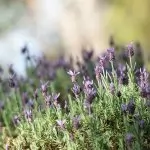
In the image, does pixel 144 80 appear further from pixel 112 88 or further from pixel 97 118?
pixel 97 118

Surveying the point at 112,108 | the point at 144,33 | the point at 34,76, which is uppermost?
the point at 144,33

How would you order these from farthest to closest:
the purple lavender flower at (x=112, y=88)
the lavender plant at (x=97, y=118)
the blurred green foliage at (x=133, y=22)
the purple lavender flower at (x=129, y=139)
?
1. the blurred green foliage at (x=133, y=22)
2. the purple lavender flower at (x=112, y=88)
3. the lavender plant at (x=97, y=118)
4. the purple lavender flower at (x=129, y=139)

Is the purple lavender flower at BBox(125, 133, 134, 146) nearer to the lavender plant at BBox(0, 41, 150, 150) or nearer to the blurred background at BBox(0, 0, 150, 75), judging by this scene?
the lavender plant at BBox(0, 41, 150, 150)

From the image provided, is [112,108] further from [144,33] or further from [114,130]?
[144,33]

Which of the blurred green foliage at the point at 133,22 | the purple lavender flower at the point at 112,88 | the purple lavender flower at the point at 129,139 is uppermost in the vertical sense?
the blurred green foliage at the point at 133,22

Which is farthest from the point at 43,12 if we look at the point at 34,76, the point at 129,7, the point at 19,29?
the point at 34,76

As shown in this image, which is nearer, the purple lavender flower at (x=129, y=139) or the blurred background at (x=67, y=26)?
the purple lavender flower at (x=129, y=139)

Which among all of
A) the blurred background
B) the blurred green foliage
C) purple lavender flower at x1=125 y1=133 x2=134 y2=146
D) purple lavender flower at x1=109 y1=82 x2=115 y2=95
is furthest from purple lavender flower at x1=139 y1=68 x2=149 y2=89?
the blurred green foliage

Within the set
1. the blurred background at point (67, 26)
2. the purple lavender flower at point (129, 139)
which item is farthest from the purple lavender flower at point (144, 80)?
the blurred background at point (67, 26)

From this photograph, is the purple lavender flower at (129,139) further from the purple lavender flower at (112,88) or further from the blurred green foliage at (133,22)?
the blurred green foliage at (133,22)
